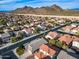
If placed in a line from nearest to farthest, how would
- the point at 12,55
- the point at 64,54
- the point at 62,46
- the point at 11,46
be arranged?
the point at 64,54 → the point at 12,55 → the point at 62,46 → the point at 11,46

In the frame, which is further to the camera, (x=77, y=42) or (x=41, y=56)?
(x=77, y=42)

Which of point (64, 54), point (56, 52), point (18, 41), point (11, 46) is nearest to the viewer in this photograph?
point (64, 54)

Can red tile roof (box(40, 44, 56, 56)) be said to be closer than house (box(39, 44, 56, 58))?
No

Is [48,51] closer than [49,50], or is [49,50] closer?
[48,51]

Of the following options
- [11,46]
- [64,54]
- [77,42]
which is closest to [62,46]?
[77,42]

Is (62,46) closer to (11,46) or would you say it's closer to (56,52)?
(56,52)

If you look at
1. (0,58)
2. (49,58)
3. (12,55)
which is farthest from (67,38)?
(0,58)

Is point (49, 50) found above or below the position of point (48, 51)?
above

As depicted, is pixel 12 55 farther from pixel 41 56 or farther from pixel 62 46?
pixel 62 46

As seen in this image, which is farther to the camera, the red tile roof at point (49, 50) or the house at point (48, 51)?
the red tile roof at point (49, 50)
